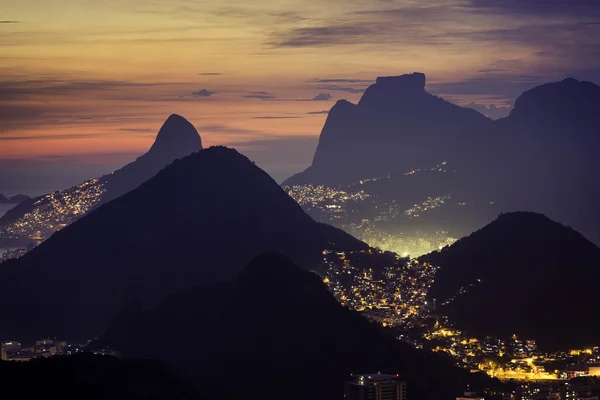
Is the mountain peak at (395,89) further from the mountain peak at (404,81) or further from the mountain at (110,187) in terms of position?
the mountain at (110,187)

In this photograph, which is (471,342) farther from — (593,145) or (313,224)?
(593,145)

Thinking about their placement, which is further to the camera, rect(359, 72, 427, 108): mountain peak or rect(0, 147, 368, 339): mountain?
rect(359, 72, 427, 108): mountain peak

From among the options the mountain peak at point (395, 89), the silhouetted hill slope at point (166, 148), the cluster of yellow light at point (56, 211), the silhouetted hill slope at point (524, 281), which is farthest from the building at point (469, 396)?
the mountain peak at point (395, 89)

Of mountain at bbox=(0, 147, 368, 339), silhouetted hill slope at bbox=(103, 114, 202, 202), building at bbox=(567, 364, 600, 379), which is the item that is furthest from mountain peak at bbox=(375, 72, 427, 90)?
building at bbox=(567, 364, 600, 379)

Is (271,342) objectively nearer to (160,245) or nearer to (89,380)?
(89,380)

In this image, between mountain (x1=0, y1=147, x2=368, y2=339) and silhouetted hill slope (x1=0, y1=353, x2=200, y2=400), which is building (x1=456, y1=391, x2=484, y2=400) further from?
mountain (x1=0, y1=147, x2=368, y2=339)

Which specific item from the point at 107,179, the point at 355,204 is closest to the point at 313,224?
the point at 355,204
